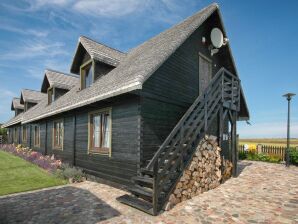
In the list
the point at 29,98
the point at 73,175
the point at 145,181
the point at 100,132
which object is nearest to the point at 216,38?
the point at 100,132

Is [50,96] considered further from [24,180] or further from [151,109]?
[151,109]

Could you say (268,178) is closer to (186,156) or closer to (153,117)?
(186,156)

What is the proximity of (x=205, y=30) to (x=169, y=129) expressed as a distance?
6075mm

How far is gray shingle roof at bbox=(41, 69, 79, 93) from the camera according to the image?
58.0ft

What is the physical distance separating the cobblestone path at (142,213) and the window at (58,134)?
5.76 meters

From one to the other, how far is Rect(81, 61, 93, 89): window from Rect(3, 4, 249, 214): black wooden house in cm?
5

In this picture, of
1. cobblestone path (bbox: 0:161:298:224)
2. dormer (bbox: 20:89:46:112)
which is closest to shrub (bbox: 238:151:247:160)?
cobblestone path (bbox: 0:161:298:224)

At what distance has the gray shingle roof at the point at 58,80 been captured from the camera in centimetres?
1769

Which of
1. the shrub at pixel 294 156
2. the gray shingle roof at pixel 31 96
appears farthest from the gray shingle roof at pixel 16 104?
the shrub at pixel 294 156

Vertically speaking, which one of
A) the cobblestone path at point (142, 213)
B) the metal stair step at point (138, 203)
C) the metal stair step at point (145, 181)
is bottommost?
the cobblestone path at point (142, 213)

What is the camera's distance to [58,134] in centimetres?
1516

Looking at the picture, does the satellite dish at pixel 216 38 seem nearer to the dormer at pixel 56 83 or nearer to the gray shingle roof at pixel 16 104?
the dormer at pixel 56 83

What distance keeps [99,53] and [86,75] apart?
194cm

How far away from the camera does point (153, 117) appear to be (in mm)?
8781
